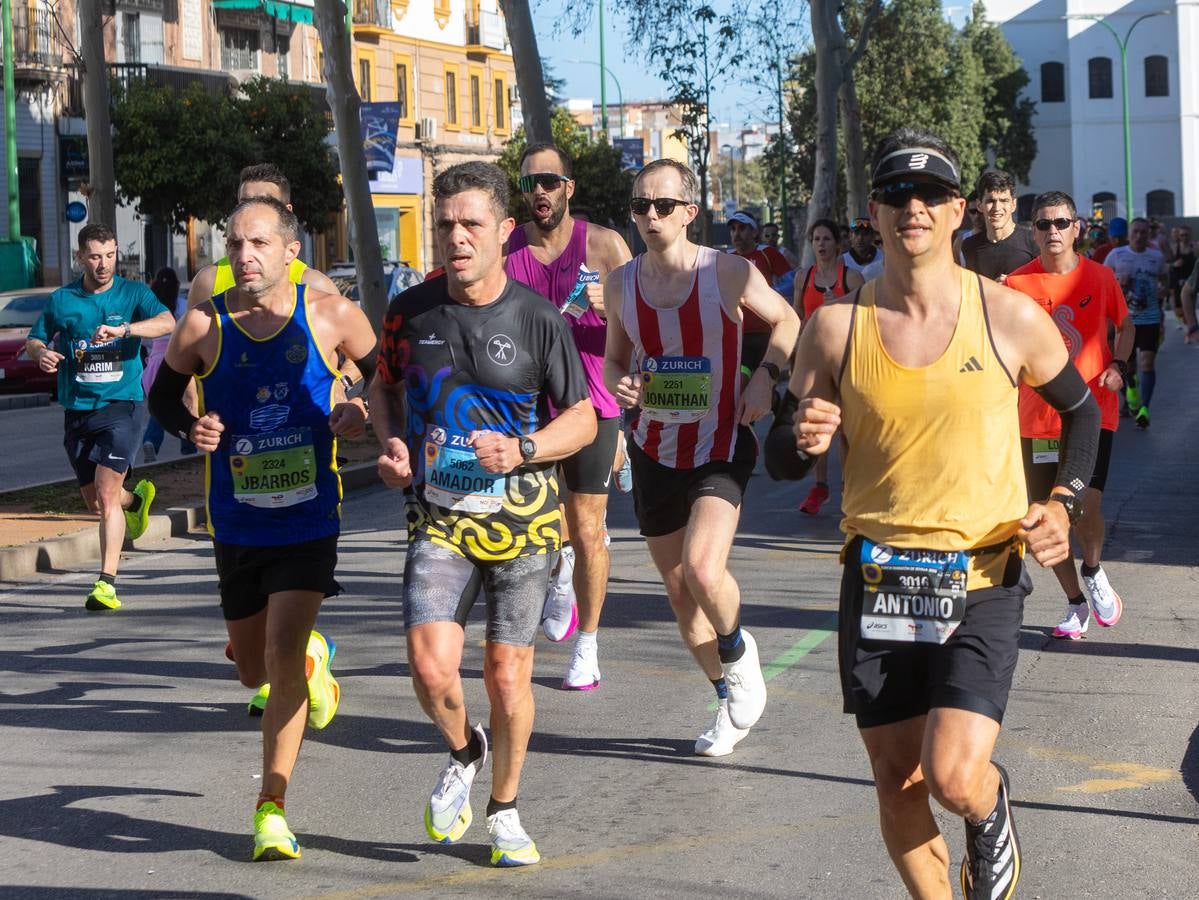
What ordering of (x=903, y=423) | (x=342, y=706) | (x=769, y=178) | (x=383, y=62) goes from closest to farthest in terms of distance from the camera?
(x=903, y=423)
(x=342, y=706)
(x=383, y=62)
(x=769, y=178)

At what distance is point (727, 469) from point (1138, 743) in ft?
5.68

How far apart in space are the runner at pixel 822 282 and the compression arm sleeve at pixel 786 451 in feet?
28.7

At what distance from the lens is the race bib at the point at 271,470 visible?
226 inches

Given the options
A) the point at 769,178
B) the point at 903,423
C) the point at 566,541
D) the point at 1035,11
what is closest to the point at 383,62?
→ the point at 769,178

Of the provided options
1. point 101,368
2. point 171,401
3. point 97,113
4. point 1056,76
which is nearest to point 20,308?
point 97,113

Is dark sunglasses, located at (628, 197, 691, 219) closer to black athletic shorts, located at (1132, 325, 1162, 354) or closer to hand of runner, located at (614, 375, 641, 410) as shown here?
hand of runner, located at (614, 375, 641, 410)

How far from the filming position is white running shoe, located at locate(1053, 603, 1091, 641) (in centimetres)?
851

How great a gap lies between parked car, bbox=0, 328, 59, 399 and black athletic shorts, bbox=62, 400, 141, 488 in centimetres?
1752

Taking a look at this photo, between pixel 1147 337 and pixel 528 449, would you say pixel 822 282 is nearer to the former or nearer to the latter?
pixel 1147 337

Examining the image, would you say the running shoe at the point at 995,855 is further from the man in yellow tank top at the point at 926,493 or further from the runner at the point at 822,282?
the runner at the point at 822,282

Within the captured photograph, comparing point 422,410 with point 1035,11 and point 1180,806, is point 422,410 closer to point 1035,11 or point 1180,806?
point 1180,806

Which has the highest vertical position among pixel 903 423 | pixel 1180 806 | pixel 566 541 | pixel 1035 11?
pixel 1035 11

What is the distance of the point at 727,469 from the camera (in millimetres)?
6684

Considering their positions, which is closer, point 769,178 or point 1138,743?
point 1138,743
